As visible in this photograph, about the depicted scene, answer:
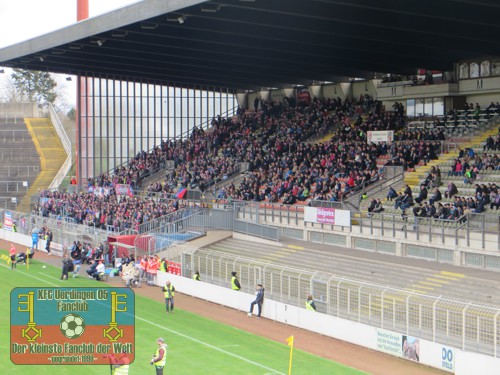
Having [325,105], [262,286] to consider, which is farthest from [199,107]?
[262,286]

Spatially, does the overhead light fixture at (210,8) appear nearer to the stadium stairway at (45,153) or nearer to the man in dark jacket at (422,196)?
the man in dark jacket at (422,196)

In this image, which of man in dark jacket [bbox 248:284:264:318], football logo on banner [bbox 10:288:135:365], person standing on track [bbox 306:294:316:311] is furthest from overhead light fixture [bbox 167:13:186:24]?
person standing on track [bbox 306:294:316:311]

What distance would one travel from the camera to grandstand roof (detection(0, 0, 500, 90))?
127 feet

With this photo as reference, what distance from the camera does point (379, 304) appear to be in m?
27.3

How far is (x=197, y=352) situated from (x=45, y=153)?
57.1m

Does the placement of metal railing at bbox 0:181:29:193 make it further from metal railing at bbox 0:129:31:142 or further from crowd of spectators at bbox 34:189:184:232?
crowd of spectators at bbox 34:189:184:232

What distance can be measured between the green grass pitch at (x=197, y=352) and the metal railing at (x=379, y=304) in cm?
242

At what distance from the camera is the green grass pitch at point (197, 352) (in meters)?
24.4

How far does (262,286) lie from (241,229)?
1292 centimetres

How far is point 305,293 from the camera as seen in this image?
3109cm

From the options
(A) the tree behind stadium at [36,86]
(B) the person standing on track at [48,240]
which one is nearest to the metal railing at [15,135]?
(B) the person standing on track at [48,240]

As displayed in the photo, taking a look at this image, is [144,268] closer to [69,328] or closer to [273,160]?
[69,328]

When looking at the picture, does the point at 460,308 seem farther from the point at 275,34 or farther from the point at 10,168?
the point at 10,168

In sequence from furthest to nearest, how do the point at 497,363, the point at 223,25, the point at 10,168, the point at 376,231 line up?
1. the point at 10,168
2. the point at 223,25
3. the point at 376,231
4. the point at 497,363
